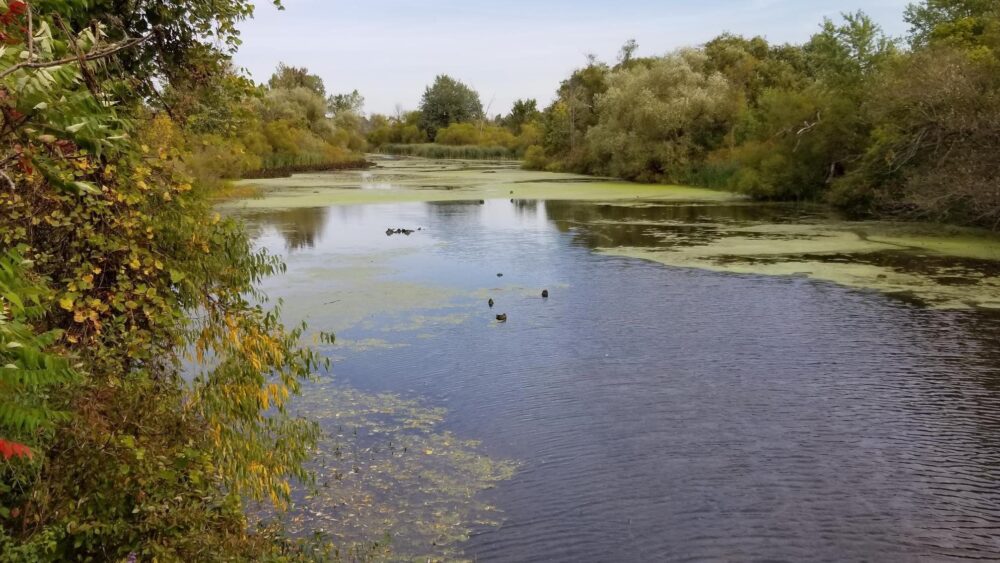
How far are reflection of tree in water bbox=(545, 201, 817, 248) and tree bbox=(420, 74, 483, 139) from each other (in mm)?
57122

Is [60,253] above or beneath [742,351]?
above

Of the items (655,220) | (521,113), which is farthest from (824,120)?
(521,113)

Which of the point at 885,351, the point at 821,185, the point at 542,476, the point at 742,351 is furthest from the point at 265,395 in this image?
the point at 821,185

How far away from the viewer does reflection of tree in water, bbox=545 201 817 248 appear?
18875 mm

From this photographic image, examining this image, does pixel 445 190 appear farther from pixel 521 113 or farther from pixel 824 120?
pixel 521 113

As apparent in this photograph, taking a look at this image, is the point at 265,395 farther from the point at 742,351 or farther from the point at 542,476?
the point at 742,351

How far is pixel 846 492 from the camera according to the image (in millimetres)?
5969

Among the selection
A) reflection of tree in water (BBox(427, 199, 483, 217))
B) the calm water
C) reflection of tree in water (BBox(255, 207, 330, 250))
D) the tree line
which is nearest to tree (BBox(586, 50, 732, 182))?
the tree line

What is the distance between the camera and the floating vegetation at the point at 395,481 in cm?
528

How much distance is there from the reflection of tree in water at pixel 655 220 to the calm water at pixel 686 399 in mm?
3472

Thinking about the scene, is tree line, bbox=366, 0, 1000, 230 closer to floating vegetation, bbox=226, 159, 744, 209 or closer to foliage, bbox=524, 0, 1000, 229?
foliage, bbox=524, 0, 1000, 229

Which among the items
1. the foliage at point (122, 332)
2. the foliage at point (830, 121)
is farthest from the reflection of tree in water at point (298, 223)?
the foliage at point (830, 121)

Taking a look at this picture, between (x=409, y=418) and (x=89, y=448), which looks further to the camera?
(x=409, y=418)

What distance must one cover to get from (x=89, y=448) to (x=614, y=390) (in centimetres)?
575
